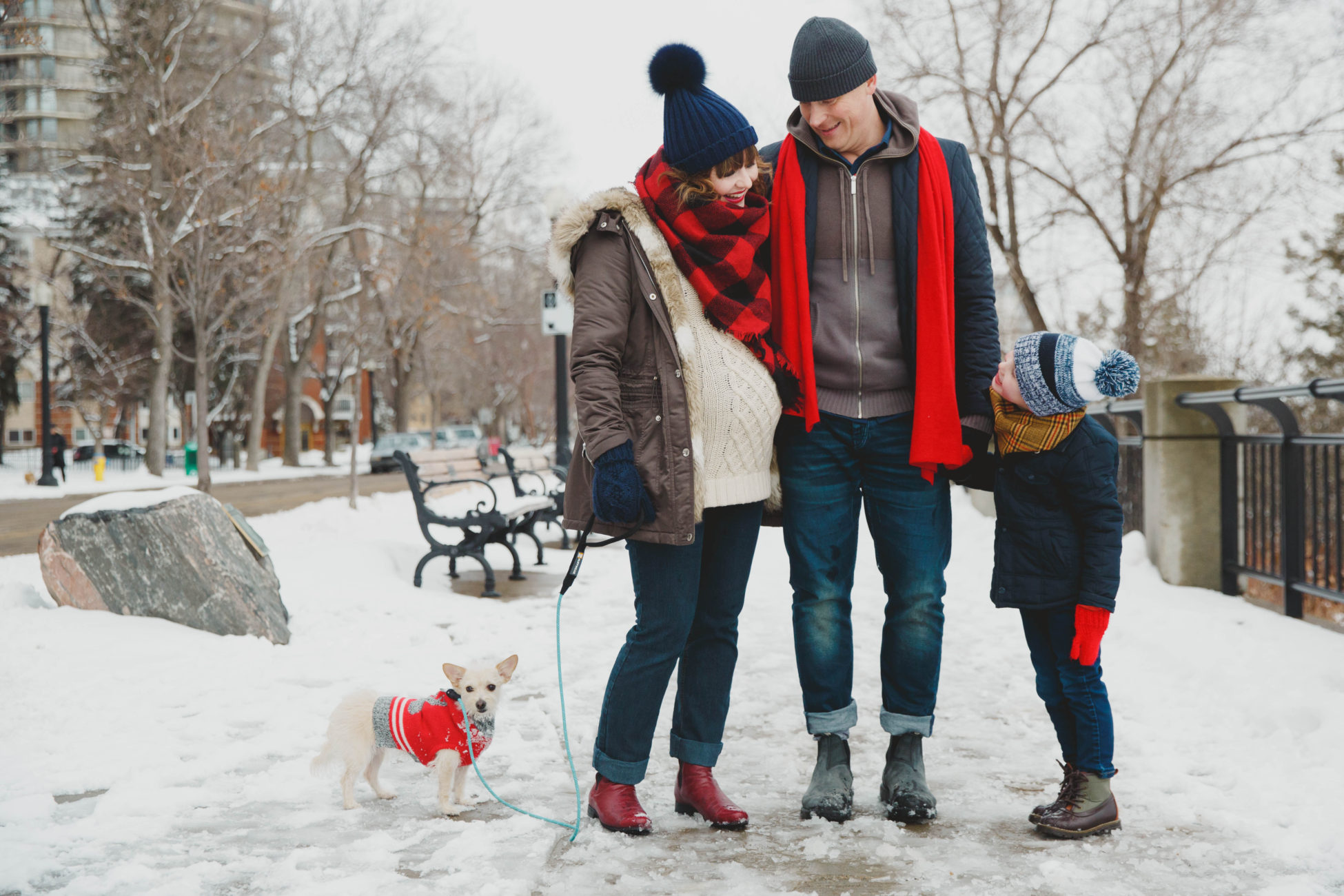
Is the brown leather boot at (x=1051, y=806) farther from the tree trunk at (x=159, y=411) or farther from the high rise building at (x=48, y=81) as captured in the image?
the tree trunk at (x=159, y=411)

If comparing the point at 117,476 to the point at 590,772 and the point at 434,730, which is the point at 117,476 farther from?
the point at 434,730

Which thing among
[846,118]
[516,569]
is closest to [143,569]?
[516,569]

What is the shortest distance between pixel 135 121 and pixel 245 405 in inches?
828

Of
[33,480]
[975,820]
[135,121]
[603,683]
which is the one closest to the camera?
[975,820]

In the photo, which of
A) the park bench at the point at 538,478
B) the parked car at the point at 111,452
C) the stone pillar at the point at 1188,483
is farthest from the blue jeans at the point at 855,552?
the parked car at the point at 111,452

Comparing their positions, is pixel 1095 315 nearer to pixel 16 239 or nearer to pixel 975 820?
pixel 975 820

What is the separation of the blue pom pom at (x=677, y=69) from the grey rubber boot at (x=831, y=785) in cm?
195

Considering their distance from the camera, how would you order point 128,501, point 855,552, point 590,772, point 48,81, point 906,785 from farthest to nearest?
point 48,81 → point 128,501 → point 590,772 → point 855,552 → point 906,785

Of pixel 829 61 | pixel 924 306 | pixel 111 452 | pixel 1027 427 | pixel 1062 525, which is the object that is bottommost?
pixel 111 452

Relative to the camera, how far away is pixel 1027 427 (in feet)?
9.80

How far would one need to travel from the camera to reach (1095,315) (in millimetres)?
19812

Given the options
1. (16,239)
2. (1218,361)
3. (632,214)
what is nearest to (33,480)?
(16,239)

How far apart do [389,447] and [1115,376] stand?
1387 inches

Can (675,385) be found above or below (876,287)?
below
